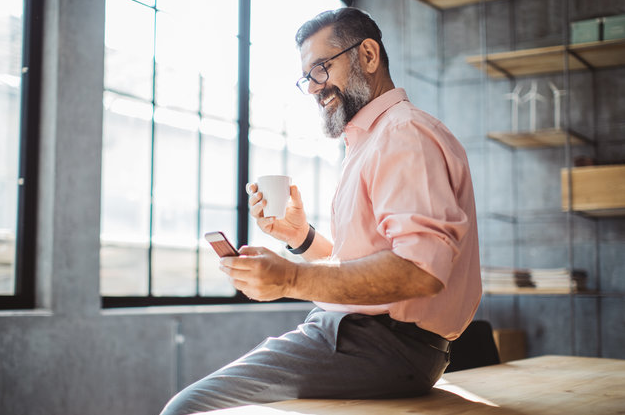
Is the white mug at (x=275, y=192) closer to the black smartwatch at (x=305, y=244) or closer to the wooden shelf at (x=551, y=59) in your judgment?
the black smartwatch at (x=305, y=244)

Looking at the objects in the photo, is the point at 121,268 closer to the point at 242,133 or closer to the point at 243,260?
the point at 242,133

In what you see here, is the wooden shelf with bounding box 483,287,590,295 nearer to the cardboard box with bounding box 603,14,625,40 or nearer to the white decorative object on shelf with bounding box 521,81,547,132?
the white decorative object on shelf with bounding box 521,81,547,132

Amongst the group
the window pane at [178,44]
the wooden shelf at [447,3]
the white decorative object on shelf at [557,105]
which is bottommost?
the white decorative object on shelf at [557,105]

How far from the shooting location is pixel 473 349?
226 cm

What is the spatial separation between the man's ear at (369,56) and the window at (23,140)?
1.79 meters

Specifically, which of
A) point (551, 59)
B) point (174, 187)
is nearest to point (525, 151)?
point (551, 59)

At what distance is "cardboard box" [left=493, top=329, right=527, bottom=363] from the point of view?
3994 mm

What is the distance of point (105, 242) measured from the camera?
11.7 m

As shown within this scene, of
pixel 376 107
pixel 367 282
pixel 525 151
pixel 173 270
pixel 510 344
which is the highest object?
pixel 525 151

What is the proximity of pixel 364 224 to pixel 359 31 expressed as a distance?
0.50 metres

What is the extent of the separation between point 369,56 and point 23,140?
1.82m

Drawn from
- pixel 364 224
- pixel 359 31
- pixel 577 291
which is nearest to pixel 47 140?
pixel 359 31

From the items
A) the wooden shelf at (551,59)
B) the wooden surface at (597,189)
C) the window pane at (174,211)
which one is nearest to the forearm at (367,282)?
the wooden surface at (597,189)

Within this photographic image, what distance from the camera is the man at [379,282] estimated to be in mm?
1233
